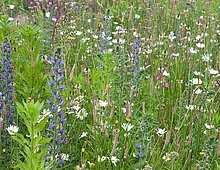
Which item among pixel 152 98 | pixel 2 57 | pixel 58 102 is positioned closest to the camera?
pixel 58 102

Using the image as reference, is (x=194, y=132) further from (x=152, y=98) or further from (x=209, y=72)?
(x=209, y=72)

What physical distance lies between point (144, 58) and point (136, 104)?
998 mm

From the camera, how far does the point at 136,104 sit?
2.76m

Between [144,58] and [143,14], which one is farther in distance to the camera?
[143,14]

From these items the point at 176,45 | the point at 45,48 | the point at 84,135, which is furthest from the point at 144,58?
the point at 84,135

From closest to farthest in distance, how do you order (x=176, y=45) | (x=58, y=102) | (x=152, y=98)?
(x=58, y=102) < (x=152, y=98) < (x=176, y=45)

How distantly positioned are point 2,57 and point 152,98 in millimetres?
1032

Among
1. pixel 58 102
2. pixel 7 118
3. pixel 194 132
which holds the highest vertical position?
pixel 58 102

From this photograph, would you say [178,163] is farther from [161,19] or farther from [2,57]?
[161,19]

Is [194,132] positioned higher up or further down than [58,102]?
further down

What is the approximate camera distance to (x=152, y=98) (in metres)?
2.85

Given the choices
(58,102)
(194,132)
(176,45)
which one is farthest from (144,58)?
(58,102)

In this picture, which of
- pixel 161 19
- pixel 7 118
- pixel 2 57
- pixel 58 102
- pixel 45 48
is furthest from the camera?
pixel 161 19

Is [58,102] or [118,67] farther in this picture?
[118,67]
